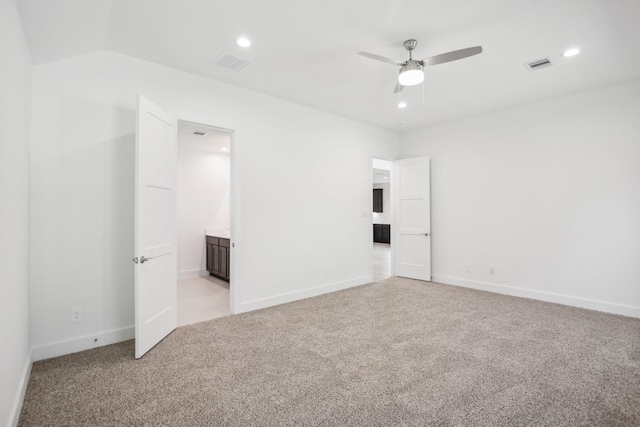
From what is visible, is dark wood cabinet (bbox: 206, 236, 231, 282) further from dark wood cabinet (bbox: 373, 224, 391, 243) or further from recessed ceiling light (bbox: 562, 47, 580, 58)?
dark wood cabinet (bbox: 373, 224, 391, 243)

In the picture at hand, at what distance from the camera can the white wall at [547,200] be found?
372 centimetres

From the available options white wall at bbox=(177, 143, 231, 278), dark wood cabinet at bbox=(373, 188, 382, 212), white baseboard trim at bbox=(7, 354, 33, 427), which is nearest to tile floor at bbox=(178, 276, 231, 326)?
white wall at bbox=(177, 143, 231, 278)

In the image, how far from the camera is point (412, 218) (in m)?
5.70

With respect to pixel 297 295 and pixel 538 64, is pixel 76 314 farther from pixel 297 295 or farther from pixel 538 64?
pixel 538 64

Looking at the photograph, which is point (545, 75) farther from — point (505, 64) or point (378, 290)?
point (378, 290)

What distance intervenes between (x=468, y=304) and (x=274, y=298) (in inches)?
105

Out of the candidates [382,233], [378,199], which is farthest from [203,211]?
[378,199]

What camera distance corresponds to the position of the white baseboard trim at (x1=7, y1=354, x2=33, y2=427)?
1.72 meters

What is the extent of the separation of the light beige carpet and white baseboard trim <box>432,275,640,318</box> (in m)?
0.20

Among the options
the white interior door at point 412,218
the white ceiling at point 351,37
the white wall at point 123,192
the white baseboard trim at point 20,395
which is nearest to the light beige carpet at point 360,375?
the white baseboard trim at point 20,395

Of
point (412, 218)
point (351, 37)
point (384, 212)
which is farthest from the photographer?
point (384, 212)

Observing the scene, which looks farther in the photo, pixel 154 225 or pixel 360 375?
pixel 154 225

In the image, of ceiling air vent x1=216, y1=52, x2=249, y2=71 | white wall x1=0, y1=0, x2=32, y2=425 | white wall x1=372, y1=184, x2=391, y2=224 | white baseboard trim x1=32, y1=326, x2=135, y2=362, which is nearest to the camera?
white wall x1=0, y1=0, x2=32, y2=425

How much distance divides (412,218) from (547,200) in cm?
209
